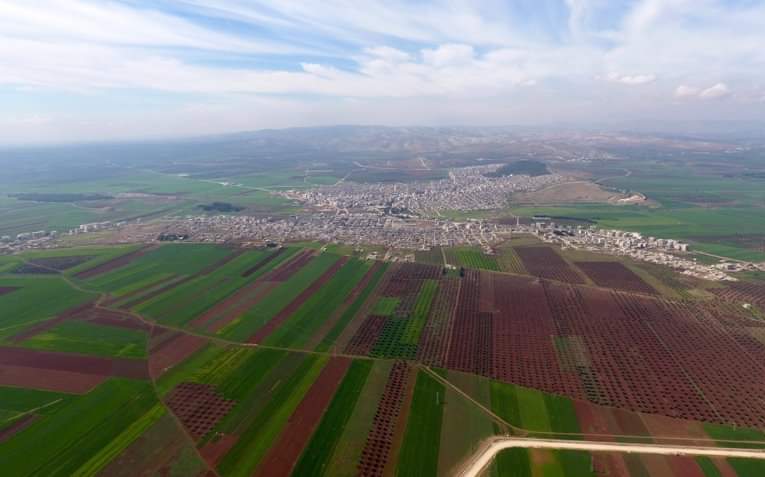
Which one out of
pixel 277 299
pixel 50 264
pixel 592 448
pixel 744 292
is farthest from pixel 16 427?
pixel 744 292

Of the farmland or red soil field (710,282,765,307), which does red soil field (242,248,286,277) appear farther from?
red soil field (710,282,765,307)

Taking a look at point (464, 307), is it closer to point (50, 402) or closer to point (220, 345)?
point (220, 345)

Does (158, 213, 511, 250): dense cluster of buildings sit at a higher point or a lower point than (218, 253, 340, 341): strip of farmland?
higher

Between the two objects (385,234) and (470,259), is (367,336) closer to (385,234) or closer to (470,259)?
(470,259)

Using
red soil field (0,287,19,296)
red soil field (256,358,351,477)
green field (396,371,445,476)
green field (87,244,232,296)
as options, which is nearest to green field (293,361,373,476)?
red soil field (256,358,351,477)

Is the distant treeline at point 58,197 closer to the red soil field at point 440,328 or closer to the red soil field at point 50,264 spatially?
the red soil field at point 50,264

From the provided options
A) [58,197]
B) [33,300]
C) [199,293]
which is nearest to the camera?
[33,300]

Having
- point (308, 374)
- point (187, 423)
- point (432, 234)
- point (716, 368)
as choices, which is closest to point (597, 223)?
point (432, 234)

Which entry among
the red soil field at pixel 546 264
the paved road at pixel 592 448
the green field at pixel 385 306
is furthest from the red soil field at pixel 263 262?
the paved road at pixel 592 448
